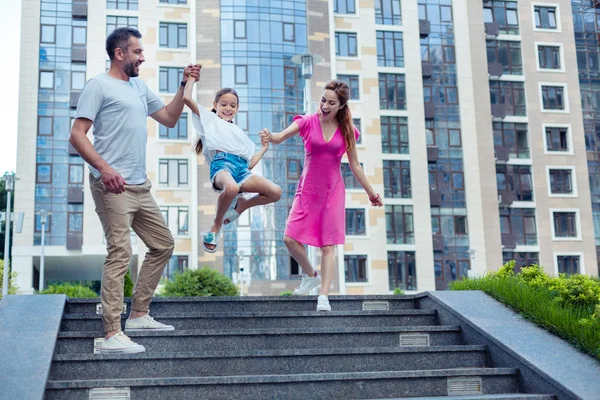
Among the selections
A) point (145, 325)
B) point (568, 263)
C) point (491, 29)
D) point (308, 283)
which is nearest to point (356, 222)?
point (568, 263)

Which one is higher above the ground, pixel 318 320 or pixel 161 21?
pixel 161 21

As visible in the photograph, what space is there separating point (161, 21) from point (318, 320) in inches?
1594

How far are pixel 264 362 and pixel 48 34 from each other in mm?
42644

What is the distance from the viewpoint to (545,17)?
5200cm

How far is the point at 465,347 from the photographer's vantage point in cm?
615

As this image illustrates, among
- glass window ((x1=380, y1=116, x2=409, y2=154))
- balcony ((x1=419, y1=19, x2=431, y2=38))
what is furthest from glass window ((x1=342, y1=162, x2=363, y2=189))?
balcony ((x1=419, y1=19, x2=431, y2=38))

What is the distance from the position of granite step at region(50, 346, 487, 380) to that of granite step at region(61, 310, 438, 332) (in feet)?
3.05

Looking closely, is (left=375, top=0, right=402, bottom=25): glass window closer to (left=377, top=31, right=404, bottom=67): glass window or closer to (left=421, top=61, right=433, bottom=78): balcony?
(left=377, top=31, right=404, bottom=67): glass window

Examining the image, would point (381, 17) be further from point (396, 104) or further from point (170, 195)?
point (170, 195)

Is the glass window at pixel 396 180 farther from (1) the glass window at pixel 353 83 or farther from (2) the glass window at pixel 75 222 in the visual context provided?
(2) the glass window at pixel 75 222

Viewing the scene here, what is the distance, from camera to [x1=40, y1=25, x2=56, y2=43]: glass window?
4434cm

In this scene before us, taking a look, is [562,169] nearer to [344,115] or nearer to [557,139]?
[557,139]

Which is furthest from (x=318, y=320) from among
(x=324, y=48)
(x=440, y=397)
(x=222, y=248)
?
(x=324, y=48)

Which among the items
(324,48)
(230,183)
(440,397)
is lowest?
(440,397)
